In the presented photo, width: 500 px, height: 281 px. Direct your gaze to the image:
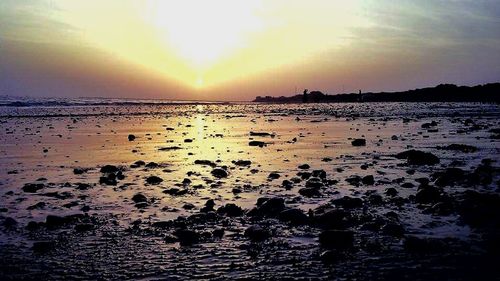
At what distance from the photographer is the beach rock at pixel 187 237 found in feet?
30.0

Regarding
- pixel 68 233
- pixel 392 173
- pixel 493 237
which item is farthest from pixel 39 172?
pixel 493 237

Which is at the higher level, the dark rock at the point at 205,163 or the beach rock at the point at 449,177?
the beach rock at the point at 449,177

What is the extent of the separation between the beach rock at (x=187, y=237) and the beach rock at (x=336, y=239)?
2.28m

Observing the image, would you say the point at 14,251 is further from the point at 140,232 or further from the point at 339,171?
the point at 339,171

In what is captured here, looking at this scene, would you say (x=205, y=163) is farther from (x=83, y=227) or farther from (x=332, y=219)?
(x=332, y=219)

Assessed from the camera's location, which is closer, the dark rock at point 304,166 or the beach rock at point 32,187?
the beach rock at point 32,187

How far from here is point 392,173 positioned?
16609 millimetres

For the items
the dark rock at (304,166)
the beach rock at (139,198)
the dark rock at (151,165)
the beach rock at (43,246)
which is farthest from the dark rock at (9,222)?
the dark rock at (304,166)

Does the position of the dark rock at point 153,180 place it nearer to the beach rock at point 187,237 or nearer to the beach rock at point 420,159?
the beach rock at point 187,237

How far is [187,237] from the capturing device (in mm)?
9234

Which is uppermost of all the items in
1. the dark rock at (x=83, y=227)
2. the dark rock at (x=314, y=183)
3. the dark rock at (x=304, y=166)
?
the dark rock at (x=83, y=227)

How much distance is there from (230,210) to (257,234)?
2.02 m

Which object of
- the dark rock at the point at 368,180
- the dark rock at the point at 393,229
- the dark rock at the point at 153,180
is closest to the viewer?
the dark rock at the point at 393,229

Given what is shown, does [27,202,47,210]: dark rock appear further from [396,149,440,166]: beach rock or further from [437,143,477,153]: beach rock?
[437,143,477,153]: beach rock
